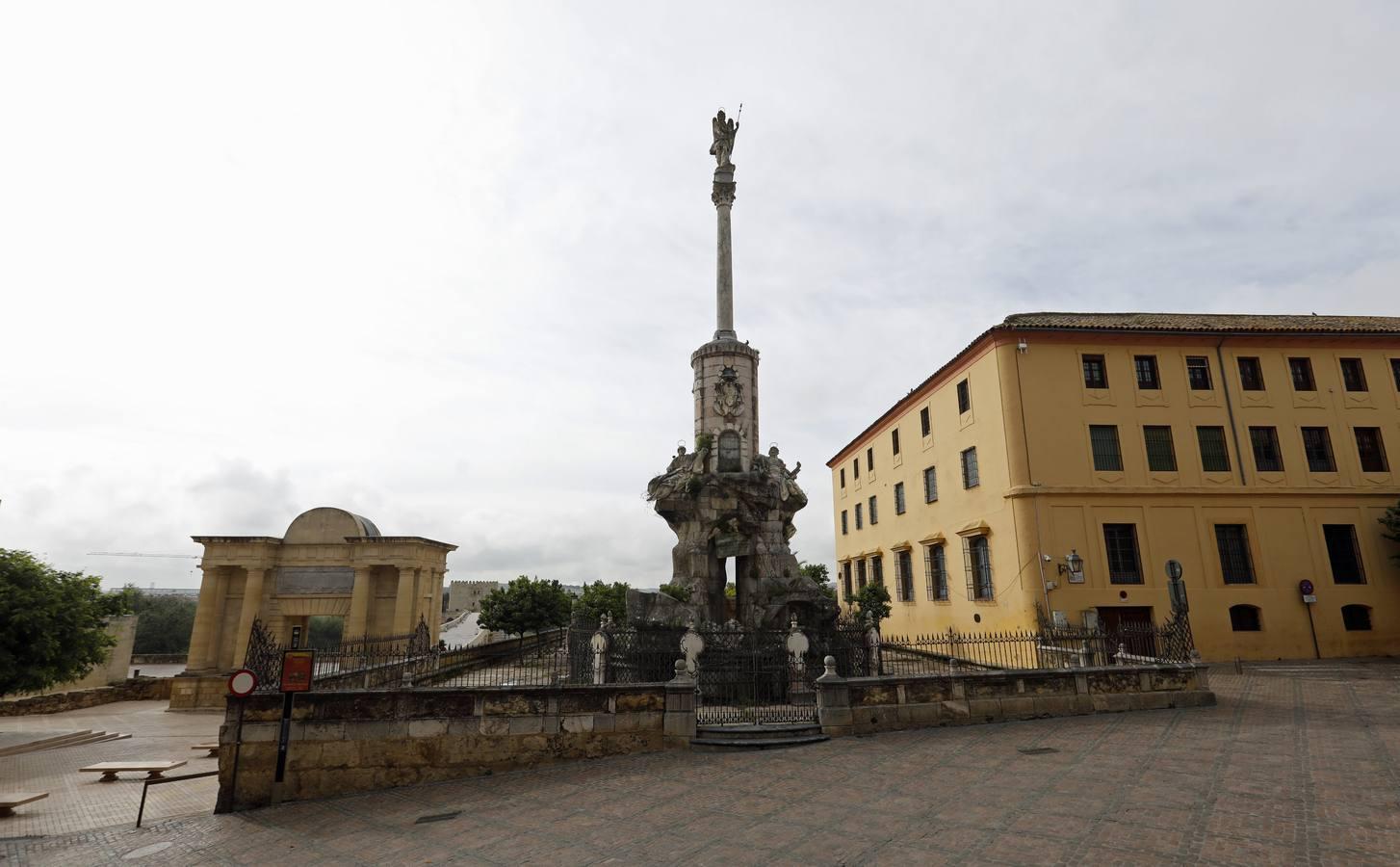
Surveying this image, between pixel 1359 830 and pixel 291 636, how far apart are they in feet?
122

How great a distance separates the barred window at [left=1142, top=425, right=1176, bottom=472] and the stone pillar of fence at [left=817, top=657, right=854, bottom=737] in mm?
18799

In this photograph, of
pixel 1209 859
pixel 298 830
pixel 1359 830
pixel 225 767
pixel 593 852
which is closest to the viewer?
pixel 1209 859

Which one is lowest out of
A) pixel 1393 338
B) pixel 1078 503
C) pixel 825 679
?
pixel 825 679

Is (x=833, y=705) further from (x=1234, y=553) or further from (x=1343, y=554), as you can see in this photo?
(x=1343, y=554)

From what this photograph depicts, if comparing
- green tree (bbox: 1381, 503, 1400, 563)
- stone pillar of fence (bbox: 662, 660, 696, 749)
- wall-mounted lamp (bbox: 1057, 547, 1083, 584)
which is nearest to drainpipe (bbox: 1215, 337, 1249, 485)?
green tree (bbox: 1381, 503, 1400, 563)

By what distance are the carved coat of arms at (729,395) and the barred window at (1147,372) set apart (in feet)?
53.6

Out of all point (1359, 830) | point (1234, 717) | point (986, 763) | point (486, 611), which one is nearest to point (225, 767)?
point (986, 763)

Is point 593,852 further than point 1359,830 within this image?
Yes

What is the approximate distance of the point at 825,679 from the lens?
12203 millimetres

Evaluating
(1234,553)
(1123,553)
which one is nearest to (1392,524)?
(1234,553)

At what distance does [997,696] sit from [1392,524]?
2154 centimetres

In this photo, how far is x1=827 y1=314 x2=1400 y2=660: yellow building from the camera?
22922 millimetres

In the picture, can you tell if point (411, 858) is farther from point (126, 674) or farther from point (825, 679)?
point (126, 674)

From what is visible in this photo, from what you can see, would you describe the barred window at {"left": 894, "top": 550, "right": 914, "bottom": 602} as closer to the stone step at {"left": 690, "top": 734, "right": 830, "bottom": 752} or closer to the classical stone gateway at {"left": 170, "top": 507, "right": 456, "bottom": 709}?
the stone step at {"left": 690, "top": 734, "right": 830, "bottom": 752}
